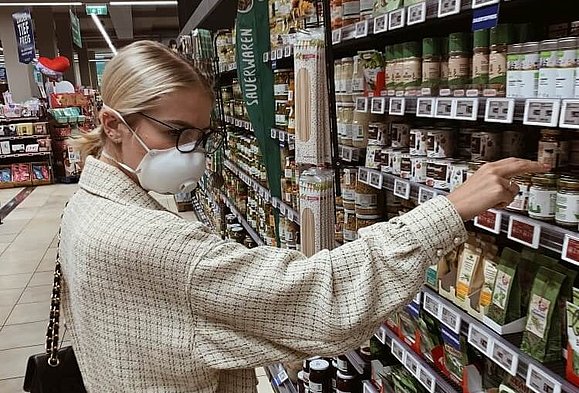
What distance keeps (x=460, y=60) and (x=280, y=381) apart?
2.27 meters

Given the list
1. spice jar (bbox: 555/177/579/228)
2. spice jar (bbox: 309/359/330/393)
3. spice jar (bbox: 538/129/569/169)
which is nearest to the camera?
spice jar (bbox: 555/177/579/228)

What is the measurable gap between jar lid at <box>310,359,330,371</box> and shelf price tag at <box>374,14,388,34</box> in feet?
5.23


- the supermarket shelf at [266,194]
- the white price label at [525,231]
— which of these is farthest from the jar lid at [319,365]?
the white price label at [525,231]

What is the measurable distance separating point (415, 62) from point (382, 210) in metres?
0.72

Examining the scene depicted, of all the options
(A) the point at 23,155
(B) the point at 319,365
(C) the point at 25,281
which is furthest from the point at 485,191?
(A) the point at 23,155

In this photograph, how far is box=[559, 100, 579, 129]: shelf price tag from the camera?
1210 millimetres

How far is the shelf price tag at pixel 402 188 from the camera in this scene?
1.93 m

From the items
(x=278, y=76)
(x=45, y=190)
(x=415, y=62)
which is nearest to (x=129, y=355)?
(x=415, y=62)

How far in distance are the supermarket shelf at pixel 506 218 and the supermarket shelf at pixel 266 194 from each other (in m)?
0.96

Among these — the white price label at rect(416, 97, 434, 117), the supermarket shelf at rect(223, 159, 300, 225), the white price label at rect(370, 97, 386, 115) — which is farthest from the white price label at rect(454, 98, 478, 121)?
the supermarket shelf at rect(223, 159, 300, 225)

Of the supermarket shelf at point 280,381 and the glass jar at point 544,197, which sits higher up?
the glass jar at point 544,197

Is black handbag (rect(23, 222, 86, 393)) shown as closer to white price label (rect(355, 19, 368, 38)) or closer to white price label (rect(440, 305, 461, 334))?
A: white price label (rect(440, 305, 461, 334))

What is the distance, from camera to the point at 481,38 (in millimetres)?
1608

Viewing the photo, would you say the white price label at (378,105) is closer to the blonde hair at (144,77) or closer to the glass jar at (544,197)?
the glass jar at (544,197)
